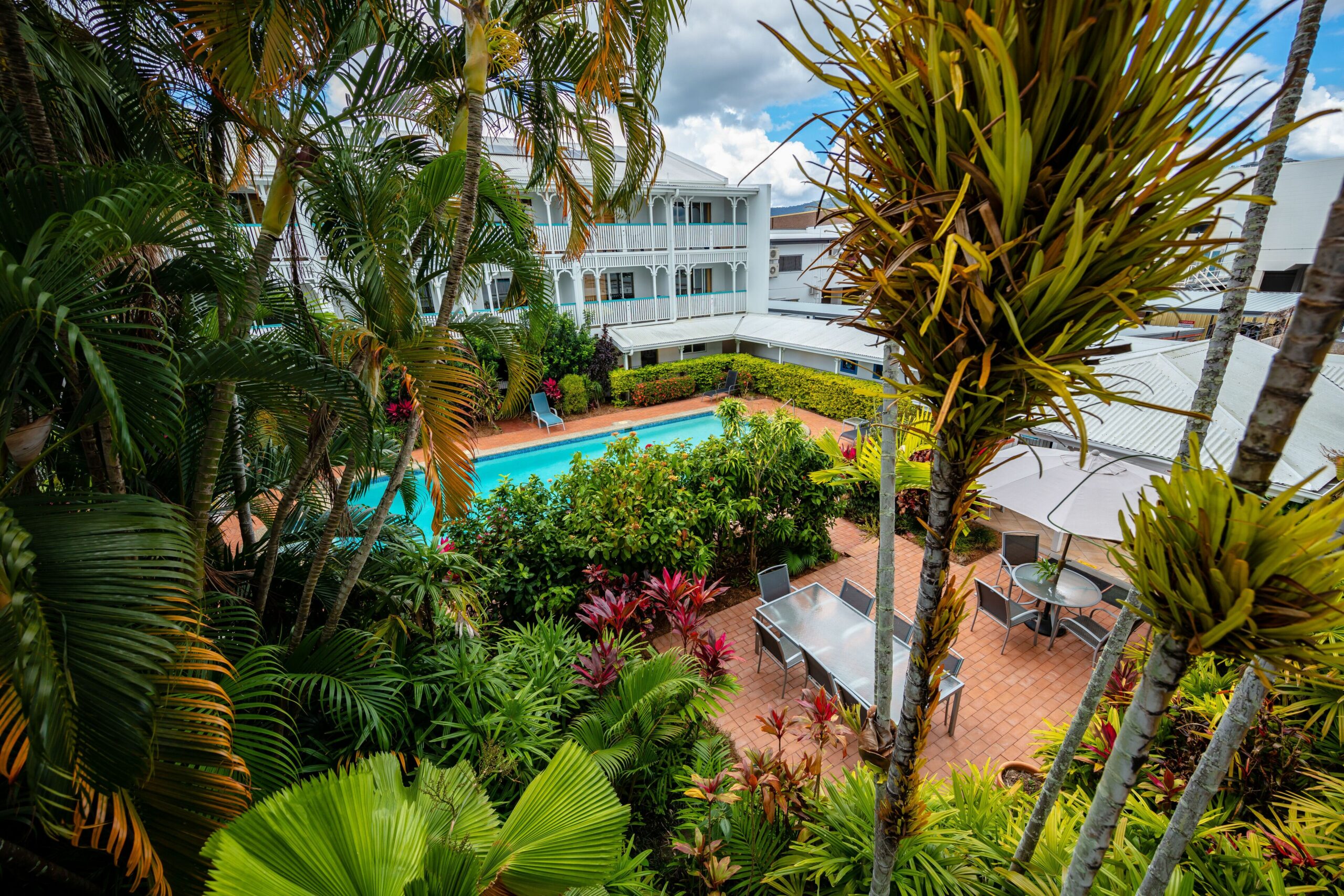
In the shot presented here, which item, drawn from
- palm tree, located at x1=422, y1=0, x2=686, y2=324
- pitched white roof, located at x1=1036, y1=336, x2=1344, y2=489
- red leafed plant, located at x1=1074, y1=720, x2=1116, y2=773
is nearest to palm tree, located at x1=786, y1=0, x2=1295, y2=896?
palm tree, located at x1=422, y1=0, x2=686, y2=324

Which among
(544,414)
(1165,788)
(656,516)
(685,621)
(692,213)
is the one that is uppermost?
(692,213)

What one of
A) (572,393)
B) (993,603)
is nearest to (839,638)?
(993,603)

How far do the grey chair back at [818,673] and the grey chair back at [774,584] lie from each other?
1203mm

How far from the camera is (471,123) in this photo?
3172 millimetres

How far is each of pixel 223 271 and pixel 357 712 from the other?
263 cm

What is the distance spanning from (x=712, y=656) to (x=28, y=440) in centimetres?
406

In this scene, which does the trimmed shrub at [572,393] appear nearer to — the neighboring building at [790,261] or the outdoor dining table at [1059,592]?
the outdoor dining table at [1059,592]

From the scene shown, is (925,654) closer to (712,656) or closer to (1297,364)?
(1297,364)

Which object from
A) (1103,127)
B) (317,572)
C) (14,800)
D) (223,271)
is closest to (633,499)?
(317,572)

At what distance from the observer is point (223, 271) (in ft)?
8.39

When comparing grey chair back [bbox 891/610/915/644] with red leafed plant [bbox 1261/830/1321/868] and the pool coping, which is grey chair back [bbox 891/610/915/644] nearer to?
red leafed plant [bbox 1261/830/1321/868]

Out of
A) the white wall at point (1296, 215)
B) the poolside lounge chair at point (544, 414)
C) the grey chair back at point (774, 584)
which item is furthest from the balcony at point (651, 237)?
the white wall at point (1296, 215)

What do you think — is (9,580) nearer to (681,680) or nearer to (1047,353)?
(1047,353)

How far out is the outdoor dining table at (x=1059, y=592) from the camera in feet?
19.6
